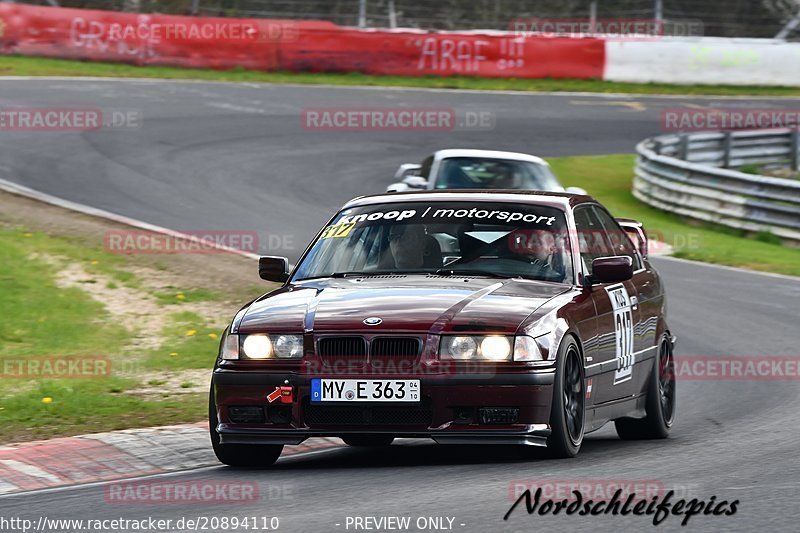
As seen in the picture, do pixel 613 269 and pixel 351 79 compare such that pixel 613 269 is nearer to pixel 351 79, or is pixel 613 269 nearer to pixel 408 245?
pixel 408 245

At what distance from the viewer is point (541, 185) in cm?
1808

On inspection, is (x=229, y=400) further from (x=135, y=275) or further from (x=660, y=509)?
(x=135, y=275)

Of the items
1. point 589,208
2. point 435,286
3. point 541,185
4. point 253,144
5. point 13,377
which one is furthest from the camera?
point 253,144

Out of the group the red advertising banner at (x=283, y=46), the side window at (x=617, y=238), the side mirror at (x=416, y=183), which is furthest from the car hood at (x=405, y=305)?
the red advertising banner at (x=283, y=46)

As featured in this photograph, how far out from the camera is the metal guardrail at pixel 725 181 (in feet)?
75.5

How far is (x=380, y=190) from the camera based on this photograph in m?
24.7

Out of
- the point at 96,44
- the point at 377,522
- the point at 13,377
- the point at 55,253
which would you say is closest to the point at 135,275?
the point at 55,253

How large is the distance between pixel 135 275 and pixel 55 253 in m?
1.12

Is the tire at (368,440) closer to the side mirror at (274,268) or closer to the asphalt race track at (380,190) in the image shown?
the asphalt race track at (380,190)

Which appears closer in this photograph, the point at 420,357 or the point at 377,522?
the point at 377,522

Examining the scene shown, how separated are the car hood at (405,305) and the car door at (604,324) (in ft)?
1.33

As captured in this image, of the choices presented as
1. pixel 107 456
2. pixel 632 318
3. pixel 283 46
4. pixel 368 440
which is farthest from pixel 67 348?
pixel 283 46

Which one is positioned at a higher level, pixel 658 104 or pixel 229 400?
pixel 229 400

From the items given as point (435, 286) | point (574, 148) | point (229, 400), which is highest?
point (435, 286)
